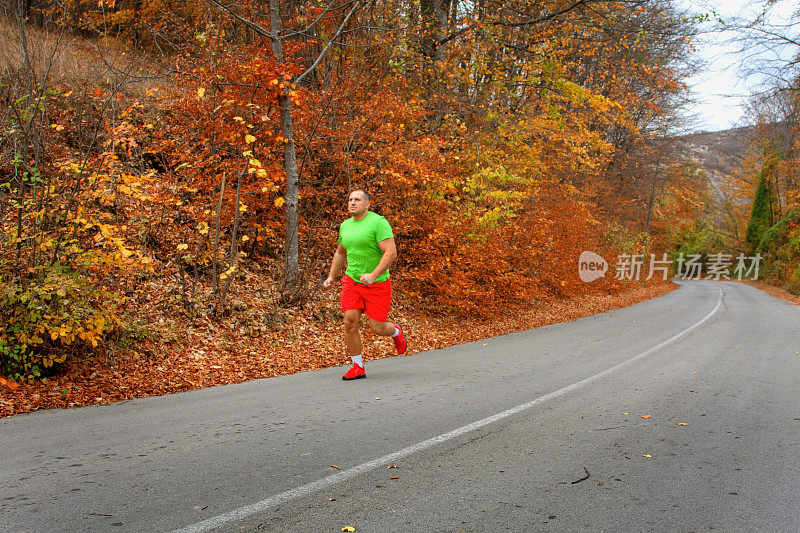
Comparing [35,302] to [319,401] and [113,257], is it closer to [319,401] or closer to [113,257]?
[113,257]

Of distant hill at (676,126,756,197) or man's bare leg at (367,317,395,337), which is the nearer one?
man's bare leg at (367,317,395,337)

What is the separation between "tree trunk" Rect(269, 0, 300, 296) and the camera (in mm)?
9516

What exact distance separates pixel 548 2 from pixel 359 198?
12909mm

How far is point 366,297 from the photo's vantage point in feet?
21.5

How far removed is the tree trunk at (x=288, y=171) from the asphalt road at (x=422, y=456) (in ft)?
11.7

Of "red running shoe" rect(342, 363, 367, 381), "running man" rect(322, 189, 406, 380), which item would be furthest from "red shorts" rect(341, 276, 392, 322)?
"red running shoe" rect(342, 363, 367, 381)

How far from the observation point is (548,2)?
52.3ft

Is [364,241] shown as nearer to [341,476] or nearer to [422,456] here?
[422,456]

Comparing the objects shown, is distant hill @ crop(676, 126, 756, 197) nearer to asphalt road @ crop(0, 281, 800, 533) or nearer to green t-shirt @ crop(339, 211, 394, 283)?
asphalt road @ crop(0, 281, 800, 533)

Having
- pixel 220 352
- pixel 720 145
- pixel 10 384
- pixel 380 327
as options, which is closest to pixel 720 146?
pixel 720 145

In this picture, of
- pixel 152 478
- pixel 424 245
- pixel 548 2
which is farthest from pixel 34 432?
pixel 548 2

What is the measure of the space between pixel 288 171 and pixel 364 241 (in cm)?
411

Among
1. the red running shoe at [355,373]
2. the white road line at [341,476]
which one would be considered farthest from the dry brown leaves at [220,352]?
the white road line at [341,476]

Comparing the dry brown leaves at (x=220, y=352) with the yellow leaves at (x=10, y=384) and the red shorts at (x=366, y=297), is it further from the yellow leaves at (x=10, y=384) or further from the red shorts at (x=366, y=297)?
the red shorts at (x=366, y=297)
